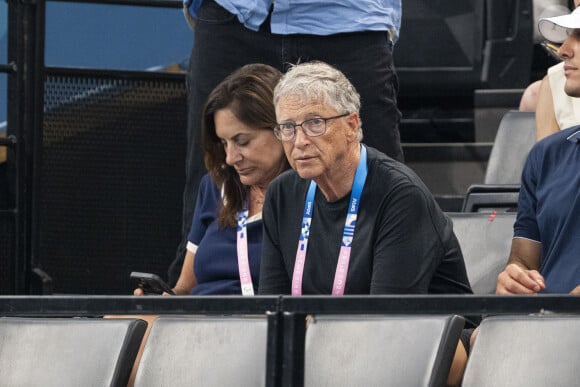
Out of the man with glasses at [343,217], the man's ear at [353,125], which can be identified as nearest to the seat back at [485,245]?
the man with glasses at [343,217]

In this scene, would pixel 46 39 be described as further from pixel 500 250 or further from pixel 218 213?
pixel 500 250

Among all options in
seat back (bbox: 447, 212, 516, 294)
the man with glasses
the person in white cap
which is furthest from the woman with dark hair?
the person in white cap

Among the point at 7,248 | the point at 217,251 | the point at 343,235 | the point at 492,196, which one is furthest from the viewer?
the point at 7,248

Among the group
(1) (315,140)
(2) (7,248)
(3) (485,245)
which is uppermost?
(1) (315,140)

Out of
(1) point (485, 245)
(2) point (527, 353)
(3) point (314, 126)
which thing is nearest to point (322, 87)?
(3) point (314, 126)

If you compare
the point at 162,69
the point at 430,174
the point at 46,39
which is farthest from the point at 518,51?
the point at 46,39

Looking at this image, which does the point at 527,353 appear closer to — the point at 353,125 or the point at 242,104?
the point at 353,125

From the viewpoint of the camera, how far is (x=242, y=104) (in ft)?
11.2

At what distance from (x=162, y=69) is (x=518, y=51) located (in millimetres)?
1459

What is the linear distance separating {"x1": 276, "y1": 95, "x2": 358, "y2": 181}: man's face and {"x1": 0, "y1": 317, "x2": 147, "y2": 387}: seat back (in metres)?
0.67

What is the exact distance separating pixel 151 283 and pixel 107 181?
1429 millimetres

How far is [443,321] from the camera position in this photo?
91.1 inches

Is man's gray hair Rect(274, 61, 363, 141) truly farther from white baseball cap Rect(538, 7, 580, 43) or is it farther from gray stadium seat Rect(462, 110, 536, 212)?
gray stadium seat Rect(462, 110, 536, 212)

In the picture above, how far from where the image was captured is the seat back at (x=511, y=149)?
410 centimetres
